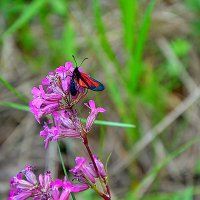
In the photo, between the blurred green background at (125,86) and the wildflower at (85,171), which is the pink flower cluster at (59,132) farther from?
the blurred green background at (125,86)

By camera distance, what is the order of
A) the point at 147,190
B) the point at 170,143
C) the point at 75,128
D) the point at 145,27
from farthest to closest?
the point at 170,143, the point at 147,190, the point at 145,27, the point at 75,128

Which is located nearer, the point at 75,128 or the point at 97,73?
the point at 75,128

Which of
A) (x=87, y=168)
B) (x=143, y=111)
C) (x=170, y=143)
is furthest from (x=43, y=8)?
(x=87, y=168)

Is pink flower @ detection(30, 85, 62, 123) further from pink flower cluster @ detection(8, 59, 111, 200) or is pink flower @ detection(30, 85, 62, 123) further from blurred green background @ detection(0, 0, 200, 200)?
blurred green background @ detection(0, 0, 200, 200)

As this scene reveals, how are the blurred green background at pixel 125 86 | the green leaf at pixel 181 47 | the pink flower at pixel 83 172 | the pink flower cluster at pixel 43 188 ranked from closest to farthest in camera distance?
the pink flower cluster at pixel 43 188 < the pink flower at pixel 83 172 < the blurred green background at pixel 125 86 < the green leaf at pixel 181 47

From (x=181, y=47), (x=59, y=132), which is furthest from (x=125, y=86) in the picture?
(x=59, y=132)

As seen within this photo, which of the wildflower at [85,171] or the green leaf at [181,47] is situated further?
the green leaf at [181,47]

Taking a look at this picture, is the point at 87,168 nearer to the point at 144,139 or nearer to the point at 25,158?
the point at 144,139

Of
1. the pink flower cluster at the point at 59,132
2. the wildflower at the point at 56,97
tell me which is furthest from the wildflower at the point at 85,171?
the wildflower at the point at 56,97
